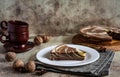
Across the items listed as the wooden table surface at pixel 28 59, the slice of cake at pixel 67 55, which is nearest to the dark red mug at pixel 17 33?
the wooden table surface at pixel 28 59

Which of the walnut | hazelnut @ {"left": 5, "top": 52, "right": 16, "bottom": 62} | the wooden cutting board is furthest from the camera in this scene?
the wooden cutting board

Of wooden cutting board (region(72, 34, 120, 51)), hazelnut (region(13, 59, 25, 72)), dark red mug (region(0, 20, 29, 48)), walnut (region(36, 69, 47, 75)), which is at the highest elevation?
dark red mug (region(0, 20, 29, 48))

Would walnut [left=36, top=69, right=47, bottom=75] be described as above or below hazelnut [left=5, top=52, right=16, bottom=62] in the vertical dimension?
below

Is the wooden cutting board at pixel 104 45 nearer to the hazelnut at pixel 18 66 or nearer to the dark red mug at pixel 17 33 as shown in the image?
the dark red mug at pixel 17 33

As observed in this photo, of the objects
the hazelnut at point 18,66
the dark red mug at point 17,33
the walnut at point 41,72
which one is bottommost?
the walnut at point 41,72

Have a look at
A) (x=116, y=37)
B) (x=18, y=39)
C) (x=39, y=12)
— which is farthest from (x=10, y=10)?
(x=116, y=37)

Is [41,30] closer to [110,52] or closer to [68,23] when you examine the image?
[68,23]

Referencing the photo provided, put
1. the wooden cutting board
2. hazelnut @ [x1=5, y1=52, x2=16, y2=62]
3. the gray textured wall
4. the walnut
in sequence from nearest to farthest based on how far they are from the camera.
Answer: the walnut, hazelnut @ [x1=5, y1=52, x2=16, y2=62], the wooden cutting board, the gray textured wall

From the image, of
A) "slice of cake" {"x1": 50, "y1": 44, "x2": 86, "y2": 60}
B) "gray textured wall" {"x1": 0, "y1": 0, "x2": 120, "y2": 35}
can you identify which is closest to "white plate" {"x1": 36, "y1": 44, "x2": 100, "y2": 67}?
"slice of cake" {"x1": 50, "y1": 44, "x2": 86, "y2": 60}

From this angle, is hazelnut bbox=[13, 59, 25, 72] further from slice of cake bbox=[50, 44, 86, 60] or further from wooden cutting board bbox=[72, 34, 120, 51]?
wooden cutting board bbox=[72, 34, 120, 51]
